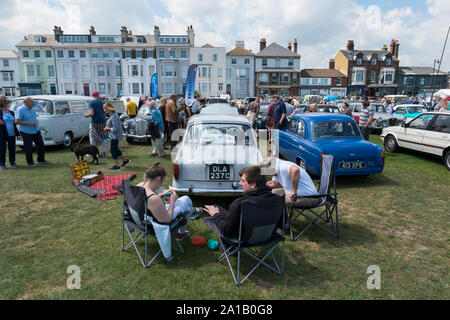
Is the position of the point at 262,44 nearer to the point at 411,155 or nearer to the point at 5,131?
the point at 411,155

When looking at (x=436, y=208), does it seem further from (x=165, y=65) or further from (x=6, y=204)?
(x=165, y=65)

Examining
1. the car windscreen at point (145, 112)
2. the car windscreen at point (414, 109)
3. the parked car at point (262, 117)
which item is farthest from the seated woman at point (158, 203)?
the car windscreen at point (414, 109)

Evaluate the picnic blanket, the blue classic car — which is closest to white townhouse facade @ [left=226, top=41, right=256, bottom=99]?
the blue classic car

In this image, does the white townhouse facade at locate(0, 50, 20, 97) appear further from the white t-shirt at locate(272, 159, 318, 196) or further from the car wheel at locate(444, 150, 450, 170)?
the car wheel at locate(444, 150, 450, 170)

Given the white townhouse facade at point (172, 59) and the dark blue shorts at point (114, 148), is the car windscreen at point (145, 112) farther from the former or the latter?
the white townhouse facade at point (172, 59)

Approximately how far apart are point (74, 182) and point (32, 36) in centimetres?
6166

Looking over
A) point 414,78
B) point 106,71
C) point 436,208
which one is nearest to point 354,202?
point 436,208

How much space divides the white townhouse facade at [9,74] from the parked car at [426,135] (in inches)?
2507

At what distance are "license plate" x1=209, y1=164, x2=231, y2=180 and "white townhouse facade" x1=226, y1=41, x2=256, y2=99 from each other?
52883 mm

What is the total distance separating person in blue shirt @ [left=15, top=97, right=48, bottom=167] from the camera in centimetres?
870

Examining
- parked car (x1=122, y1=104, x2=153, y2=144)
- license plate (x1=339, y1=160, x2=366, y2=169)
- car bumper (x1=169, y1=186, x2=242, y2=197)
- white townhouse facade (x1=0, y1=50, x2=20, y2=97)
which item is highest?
white townhouse facade (x1=0, y1=50, x2=20, y2=97)

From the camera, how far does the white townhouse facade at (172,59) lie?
52500 mm

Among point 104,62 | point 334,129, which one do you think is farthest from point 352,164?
point 104,62

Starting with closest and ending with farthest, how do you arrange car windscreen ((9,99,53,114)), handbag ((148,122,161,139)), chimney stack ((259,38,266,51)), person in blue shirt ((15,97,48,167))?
person in blue shirt ((15,97,48,167)), handbag ((148,122,161,139)), car windscreen ((9,99,53,114)), chimney stack ((259,38,266,51))
